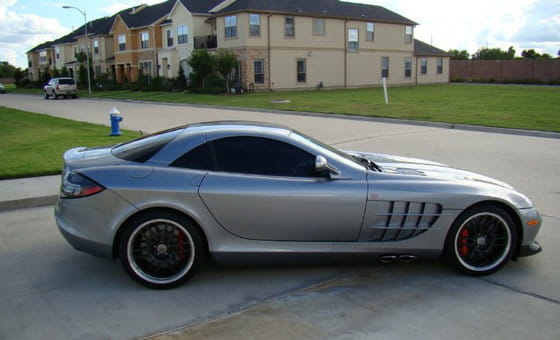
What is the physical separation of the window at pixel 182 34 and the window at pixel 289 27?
8773mm

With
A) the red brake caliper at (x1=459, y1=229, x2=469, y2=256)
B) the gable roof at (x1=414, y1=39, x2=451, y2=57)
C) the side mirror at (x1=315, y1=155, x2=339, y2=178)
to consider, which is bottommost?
the red brake caliper at (x1=459, y1=229, x2=469, y2=256)

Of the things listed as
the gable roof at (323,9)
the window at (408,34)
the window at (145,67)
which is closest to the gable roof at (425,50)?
the window at (408,34)

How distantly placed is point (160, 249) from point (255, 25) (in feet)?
122

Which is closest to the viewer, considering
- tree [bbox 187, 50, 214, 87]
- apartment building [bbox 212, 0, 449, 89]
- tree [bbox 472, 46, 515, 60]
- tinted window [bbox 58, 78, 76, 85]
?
tree [bbox 187, 50, 214, 87]

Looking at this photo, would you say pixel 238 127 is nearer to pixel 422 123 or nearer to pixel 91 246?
pixel 91 246

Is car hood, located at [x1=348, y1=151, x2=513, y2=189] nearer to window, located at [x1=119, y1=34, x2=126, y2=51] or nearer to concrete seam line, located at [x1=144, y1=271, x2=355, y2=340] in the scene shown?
concrete seam line, located at [x1=144, y1=271, x2=355, y2=340]

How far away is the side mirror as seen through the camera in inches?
180

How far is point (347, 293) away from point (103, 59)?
61267 millimetres

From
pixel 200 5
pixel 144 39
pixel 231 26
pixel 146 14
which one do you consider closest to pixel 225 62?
pixel 231 26

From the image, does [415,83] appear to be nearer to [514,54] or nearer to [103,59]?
[103,59]

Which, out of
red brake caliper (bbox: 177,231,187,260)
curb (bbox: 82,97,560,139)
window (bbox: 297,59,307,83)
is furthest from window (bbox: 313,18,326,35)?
red brake caliper (bbox: 177,231,187,260)

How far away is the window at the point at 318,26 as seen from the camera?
4358cm

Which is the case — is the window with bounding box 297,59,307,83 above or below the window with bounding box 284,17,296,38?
below

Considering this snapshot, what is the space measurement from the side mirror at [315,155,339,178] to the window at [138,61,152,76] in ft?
158
